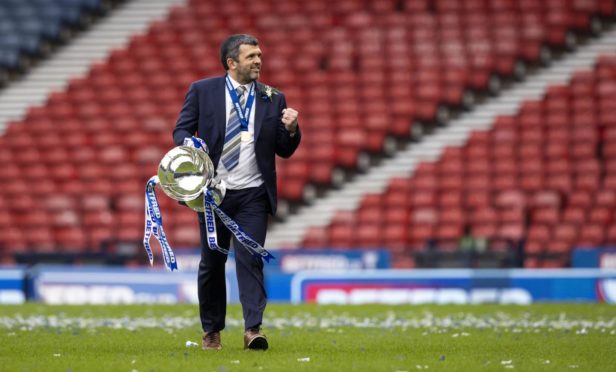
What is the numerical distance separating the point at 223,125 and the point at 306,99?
1534 cm

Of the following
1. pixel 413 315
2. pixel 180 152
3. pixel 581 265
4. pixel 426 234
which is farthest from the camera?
pixel 426 234

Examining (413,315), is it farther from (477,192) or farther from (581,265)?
(477,192)

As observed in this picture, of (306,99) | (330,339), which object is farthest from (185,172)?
(306,99)

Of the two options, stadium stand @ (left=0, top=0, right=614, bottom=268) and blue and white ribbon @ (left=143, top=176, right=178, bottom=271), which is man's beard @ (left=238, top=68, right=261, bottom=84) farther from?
stadium stand @ (left=0, top=0, right=614, bottom=268)

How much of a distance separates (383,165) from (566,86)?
160 inches

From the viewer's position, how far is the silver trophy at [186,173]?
8.34 m

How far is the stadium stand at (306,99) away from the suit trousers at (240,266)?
11826 mm

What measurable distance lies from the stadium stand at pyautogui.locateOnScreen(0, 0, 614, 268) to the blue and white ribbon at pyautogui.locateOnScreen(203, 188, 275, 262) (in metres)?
12.1

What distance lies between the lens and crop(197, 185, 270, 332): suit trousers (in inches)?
335

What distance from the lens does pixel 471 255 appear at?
58.6ft

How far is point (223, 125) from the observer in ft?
28.4

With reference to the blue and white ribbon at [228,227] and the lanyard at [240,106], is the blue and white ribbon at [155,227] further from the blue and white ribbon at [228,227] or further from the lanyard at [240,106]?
the lanyard at [240,106]

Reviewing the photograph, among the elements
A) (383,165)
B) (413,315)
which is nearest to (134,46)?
(383,165)

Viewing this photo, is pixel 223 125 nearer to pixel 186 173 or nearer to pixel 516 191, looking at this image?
pixel 186 173
